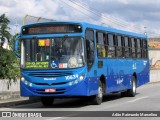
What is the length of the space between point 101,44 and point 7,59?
663 centimetres

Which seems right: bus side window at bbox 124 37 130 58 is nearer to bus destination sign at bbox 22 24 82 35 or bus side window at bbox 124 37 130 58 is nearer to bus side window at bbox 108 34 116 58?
bus side window at bbox 108 34 116 58

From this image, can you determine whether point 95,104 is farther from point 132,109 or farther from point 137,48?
point 137,48

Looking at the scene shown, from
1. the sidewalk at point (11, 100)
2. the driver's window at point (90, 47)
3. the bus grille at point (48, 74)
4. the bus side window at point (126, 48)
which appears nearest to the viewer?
the bus grille at point (48, 74)

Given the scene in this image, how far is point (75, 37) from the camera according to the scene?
656 inches

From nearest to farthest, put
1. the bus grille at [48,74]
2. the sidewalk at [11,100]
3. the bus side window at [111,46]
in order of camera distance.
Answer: the bus grille at [48,74], the sidewalk at [11,100], the bus side window at [111,46]

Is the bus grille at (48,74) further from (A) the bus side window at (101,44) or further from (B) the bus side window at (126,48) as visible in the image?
(B) the bus side window at (126,48)

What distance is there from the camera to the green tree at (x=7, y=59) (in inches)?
885

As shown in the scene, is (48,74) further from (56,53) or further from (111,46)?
(111,46)

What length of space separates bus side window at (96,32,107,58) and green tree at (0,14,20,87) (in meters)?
5.64

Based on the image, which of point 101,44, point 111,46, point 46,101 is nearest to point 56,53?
point 101,44

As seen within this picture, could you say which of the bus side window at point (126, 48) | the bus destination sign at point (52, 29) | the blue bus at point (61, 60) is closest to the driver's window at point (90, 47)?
the blue bus at point (61, 60)

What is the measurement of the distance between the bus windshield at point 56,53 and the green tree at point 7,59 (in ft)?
18.8

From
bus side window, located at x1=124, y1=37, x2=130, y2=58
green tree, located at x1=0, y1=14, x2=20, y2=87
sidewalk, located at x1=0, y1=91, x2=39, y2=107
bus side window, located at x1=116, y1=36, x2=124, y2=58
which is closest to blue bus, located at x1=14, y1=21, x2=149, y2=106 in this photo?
sidewalk, located at x1=0, y1=91, x2=39, y2=107

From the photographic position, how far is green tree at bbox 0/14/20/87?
22.5 meters
